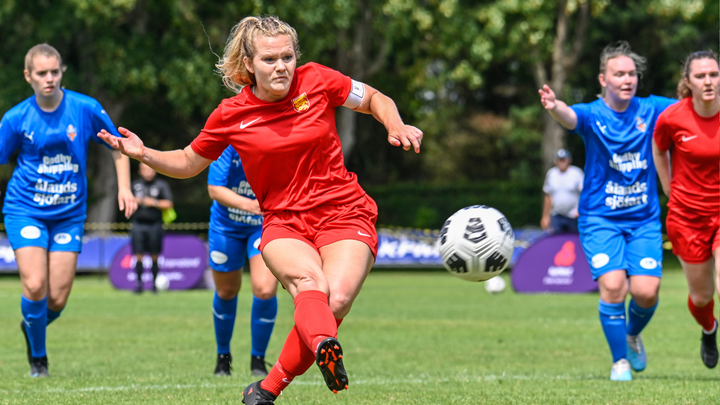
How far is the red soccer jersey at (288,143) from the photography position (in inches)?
198

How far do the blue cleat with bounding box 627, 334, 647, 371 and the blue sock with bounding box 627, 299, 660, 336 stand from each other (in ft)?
0.17

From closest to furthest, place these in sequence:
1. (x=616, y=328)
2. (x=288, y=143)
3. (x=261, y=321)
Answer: (x=288, y=143)
(x=616, y=328)
(x=261, y=321)

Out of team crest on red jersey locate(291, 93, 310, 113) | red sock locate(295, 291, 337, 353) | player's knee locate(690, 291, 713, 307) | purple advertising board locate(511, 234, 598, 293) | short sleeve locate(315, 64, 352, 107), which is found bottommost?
purple advertising board locate(511, 234, 598, 293)

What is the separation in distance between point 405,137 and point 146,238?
496 inches

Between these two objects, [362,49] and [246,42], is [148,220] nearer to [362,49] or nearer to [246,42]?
[246,42]

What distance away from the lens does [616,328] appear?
716cm

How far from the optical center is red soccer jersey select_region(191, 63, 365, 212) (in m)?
5.04

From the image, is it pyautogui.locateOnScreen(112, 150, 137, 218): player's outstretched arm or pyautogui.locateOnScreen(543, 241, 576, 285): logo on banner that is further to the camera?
pyautogui.locateOnScreen(543, 241, 576, 285): logo on banner

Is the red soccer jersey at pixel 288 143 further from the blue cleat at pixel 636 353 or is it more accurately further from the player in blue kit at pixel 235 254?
the blue cleat at pixel 636 353

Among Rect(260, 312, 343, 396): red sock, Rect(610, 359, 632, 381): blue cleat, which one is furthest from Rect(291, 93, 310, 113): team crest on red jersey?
Rect(610, 359, 632, 381): blue cleat

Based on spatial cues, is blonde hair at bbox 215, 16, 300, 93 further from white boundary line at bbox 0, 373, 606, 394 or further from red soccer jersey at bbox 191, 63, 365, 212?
white boundary line at bbox 0, 373, 606, 394

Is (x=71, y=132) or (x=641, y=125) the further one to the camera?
(x=71, y=132)

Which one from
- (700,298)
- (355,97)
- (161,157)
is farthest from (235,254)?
(700,298)

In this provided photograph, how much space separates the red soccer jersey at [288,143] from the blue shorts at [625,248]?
8.92ft
